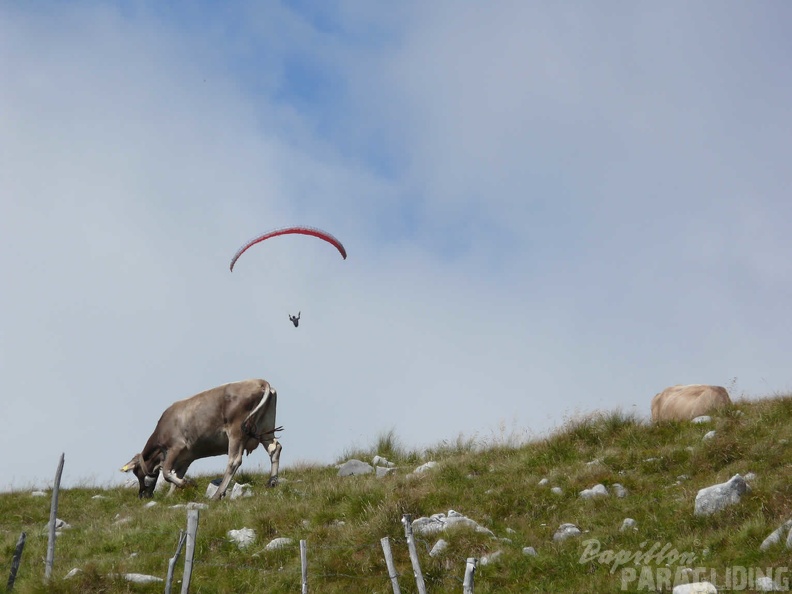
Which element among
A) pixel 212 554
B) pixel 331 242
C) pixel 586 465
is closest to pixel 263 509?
pixel 212 554

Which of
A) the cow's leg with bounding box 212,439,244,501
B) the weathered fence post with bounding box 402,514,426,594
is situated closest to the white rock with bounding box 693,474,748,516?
the weathered fence post with bounding box 402,514,426,594

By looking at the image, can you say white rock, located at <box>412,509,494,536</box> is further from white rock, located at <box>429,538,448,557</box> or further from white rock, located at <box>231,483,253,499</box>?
white rock, located at <box>231,483,253,499</box>

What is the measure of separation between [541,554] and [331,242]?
57.6 ft

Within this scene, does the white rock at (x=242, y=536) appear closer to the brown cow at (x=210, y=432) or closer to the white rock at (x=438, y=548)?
the white rock at (x=438, y=548)

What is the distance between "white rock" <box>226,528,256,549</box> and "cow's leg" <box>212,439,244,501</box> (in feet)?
15.9

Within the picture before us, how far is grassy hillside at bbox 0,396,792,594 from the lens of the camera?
36.6ft

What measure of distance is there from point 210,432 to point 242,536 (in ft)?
24.3

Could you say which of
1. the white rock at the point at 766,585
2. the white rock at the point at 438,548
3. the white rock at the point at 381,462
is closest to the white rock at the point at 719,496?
the white rock at the point at 766,585

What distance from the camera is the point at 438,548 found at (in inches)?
469

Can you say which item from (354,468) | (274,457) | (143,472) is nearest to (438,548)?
(354,468)

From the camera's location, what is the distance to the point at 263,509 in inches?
583

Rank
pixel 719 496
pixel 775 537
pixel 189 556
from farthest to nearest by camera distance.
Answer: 1. pixel 719 496
2. pixel 189 556
3. pixel 775 537

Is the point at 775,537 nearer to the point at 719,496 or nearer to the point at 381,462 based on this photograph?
the point at 719,496

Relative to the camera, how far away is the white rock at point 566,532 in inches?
470
